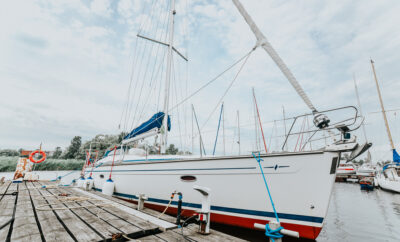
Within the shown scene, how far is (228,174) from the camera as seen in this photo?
3.78 m

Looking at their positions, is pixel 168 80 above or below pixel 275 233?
above

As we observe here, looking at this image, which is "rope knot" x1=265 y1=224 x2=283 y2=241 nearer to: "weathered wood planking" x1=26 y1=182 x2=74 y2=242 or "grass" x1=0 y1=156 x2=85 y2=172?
"weathered wood planking" x1=26 y1=182 x2=74 y2=242

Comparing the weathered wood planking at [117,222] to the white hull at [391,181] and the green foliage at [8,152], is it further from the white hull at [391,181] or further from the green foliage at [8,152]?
the green foliage at [8,152]

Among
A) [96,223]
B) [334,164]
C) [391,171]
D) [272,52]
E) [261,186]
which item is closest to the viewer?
[96,223]

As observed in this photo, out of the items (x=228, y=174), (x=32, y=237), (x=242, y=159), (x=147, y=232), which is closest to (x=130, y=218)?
(x=147, y=232)

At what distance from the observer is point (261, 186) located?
3.45 metres

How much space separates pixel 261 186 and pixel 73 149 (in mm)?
62573

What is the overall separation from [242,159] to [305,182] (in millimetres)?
1179

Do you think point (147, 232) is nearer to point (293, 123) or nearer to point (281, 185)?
point (281, 185)

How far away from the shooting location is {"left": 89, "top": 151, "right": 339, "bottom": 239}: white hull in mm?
3096

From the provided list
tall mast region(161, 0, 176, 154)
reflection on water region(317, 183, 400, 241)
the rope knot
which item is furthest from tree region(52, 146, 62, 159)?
the rope knot

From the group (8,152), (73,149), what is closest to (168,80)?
(73,149)

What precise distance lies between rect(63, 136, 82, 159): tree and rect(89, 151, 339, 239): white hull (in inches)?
2153

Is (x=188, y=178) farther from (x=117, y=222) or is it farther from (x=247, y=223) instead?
(x=117, y=222)
